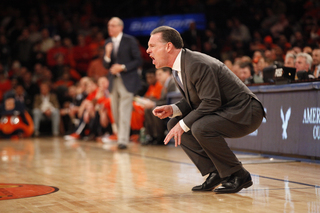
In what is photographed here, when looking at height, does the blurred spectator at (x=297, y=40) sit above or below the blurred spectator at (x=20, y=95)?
above

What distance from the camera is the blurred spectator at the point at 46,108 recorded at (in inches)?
398

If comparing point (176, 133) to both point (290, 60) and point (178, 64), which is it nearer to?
point (178, 64)

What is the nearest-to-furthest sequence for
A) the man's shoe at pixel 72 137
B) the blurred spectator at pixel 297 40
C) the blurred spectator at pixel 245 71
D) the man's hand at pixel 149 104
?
1. the blurred spectator at pixel 245 71
2. the man's hand at pixel 149 104
3. the blurred spectator at pixel 297 40
4. the man's shoe at pixel 72 137

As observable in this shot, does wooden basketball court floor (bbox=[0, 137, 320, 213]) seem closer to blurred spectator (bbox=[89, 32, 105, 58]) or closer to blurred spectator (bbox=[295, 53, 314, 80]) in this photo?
blurred spectator (bbox=[295, 53, 314, 80])

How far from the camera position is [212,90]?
2580 mm

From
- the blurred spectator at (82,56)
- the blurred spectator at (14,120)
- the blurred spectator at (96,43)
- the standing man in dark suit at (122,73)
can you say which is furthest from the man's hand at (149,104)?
the blurred spectator at (82,56)

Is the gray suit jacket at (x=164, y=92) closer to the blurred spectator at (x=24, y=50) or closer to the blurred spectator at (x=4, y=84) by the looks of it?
the blurred spectator at (x=4, y=84)

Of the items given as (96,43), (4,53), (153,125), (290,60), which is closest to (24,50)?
(4,53)

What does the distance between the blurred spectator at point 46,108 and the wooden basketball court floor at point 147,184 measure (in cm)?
497

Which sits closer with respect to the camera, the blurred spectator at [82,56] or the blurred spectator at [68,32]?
the blurred spectator at [82,56]

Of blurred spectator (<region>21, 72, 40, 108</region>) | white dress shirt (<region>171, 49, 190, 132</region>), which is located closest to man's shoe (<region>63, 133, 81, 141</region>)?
blurred spectator (<region>21, 72, 40, 108</region>)

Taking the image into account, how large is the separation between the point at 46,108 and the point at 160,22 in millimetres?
4407

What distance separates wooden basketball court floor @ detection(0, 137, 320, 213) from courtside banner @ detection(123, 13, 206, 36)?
7.22 metres

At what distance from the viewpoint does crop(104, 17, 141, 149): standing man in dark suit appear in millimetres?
6277
